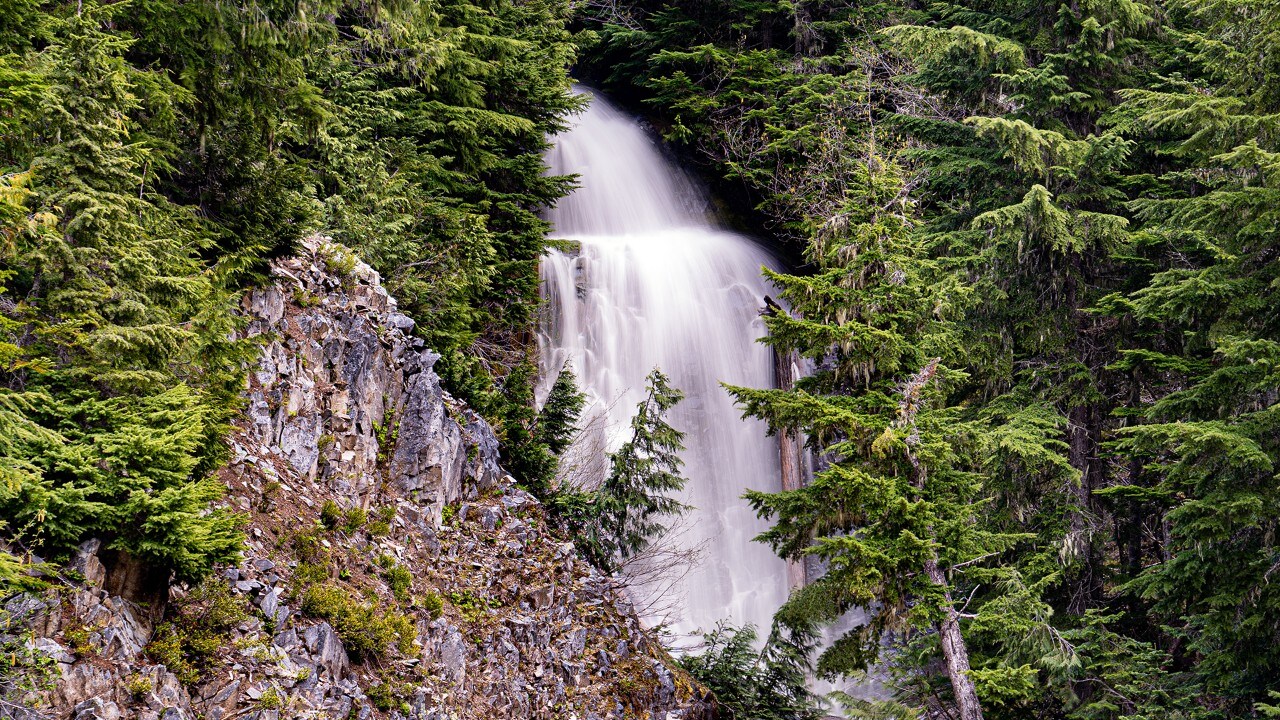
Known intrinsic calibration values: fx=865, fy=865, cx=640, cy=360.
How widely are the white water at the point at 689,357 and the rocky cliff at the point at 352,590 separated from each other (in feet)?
15.3

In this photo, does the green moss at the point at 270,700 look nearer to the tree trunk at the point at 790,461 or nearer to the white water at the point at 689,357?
the white water at the point at 689,357

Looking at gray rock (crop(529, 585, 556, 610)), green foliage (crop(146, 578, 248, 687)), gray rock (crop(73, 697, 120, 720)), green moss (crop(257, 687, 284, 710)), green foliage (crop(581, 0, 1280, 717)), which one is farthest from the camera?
gray rock (crop(529, 585, 556, 610))

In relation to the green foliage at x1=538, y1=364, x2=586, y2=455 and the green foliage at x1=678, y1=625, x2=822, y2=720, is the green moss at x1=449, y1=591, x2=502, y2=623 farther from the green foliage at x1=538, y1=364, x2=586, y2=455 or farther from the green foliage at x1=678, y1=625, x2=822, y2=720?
the green foliage at x1=678, y1=625, x2=822, y2=720

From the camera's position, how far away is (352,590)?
30.9ft

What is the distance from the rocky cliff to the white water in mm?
4666

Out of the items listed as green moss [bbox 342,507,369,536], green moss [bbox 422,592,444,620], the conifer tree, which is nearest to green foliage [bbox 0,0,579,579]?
the conifer tree

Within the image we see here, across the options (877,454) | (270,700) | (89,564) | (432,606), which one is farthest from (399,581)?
(877,454)

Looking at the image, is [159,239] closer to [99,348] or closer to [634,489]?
[99,348]

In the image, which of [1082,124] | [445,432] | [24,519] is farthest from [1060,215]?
[24,519]

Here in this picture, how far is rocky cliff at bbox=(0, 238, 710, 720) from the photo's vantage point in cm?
648

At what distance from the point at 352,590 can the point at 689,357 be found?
12697mm

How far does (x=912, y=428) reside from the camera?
951 cm

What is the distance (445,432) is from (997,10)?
13283 mm

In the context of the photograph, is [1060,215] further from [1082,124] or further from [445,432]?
[445,432]
